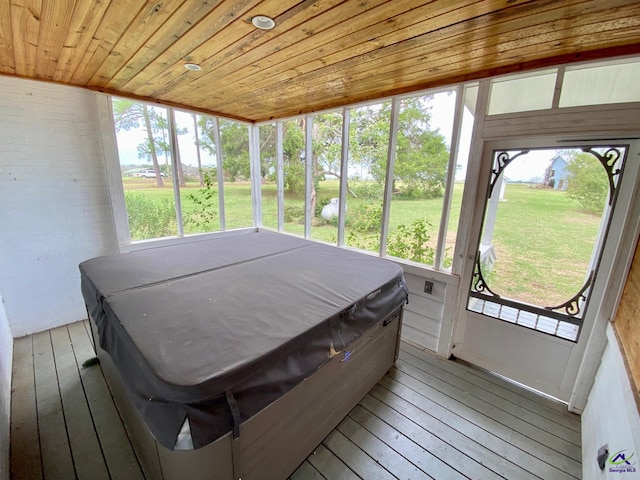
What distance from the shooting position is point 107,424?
1.81 m

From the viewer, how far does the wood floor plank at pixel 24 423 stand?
4.97ft

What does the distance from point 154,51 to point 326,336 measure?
7.33 ft

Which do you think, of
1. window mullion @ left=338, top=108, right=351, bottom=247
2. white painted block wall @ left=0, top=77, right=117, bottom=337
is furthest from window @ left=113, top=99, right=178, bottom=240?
window mullion @ left=338, top=108, right=351, bottom=247

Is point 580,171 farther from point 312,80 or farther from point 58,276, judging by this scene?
point 58,276

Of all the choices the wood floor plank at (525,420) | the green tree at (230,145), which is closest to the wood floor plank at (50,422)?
the wood floor plank at (525,420)

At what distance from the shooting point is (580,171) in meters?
1.92

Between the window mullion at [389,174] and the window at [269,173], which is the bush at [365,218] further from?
the window at [269,173]

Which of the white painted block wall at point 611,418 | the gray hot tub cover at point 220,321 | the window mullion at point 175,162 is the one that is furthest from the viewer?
the window mullion at point 175,162

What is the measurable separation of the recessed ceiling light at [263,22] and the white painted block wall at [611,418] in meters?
2.52

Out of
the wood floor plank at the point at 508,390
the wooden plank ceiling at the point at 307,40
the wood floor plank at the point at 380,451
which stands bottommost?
the wood floor plank at the point at 508,390

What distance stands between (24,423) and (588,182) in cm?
421

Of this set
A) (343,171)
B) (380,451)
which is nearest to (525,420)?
(380,451)

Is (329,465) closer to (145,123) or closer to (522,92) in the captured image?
(522,92)

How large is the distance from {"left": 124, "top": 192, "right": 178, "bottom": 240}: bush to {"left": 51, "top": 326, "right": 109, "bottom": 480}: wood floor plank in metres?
1.40
